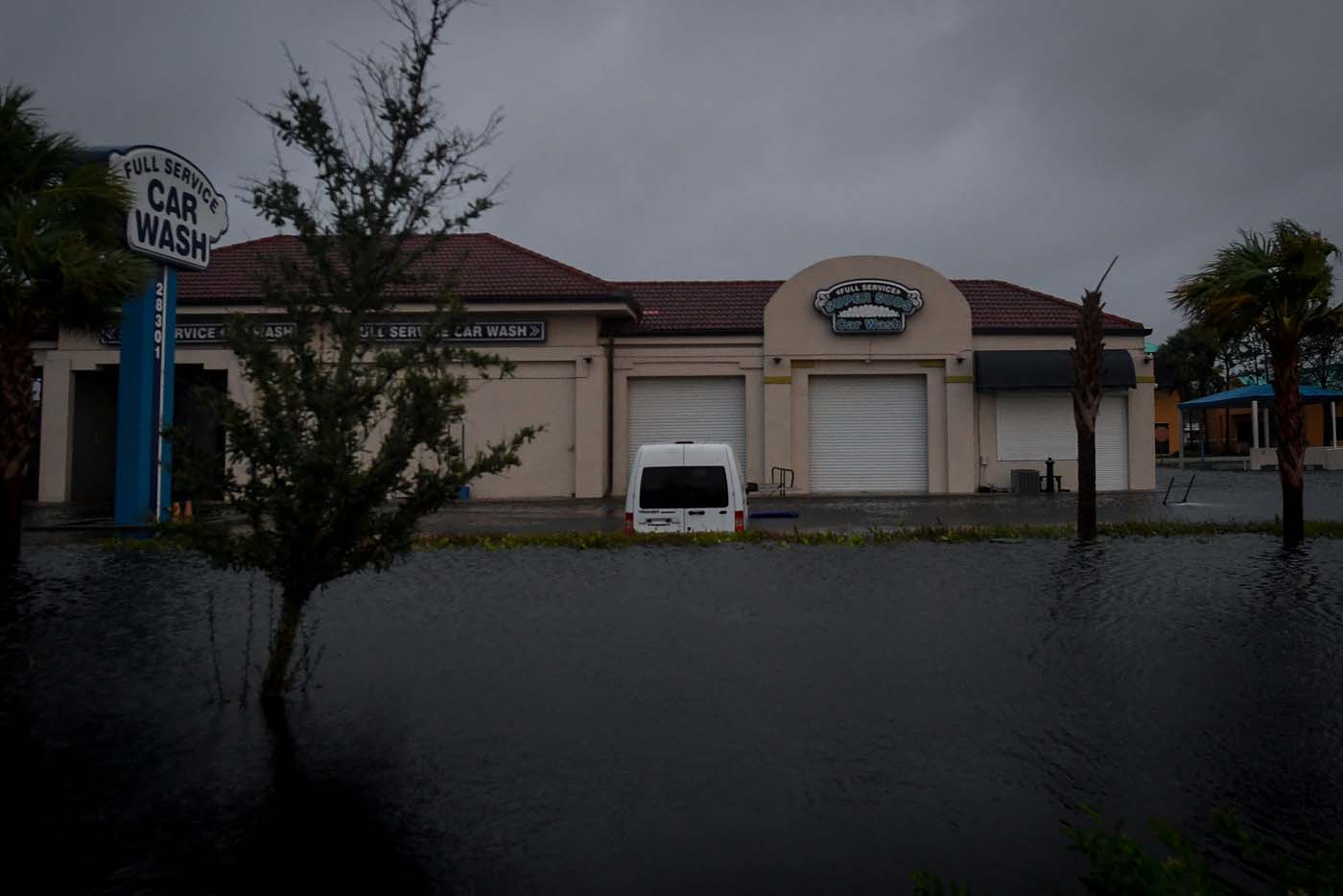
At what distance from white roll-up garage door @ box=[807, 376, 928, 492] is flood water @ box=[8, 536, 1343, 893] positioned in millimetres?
17849

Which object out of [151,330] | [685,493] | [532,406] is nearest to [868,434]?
[532,406]

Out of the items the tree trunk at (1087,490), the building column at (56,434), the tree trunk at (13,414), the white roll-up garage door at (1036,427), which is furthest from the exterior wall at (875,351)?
the building column at (56,434)

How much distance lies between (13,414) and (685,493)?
8.40 m

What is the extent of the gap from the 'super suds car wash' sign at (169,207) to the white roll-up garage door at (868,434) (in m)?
15.7

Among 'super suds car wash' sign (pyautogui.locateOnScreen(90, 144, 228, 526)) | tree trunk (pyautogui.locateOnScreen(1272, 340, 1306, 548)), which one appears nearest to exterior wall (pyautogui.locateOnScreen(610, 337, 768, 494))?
'super suds car wash' sign (pyautogui.locateOnScreen(90, 144, 228, 526))

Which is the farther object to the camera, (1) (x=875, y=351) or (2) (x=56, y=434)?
(1) (x=875, y=351)

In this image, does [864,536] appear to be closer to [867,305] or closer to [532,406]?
[532,406]

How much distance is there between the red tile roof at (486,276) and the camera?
25047 mm

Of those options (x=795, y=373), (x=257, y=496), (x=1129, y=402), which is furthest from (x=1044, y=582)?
(x=1129, y=402)

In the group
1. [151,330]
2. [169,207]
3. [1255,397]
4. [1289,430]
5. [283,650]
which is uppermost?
[169,207]

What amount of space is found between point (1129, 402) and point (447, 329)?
1010 inches

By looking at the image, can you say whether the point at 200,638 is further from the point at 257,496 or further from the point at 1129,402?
the point at 1129,402

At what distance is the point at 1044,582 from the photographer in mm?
9219

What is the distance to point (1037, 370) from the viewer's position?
26016 mm
